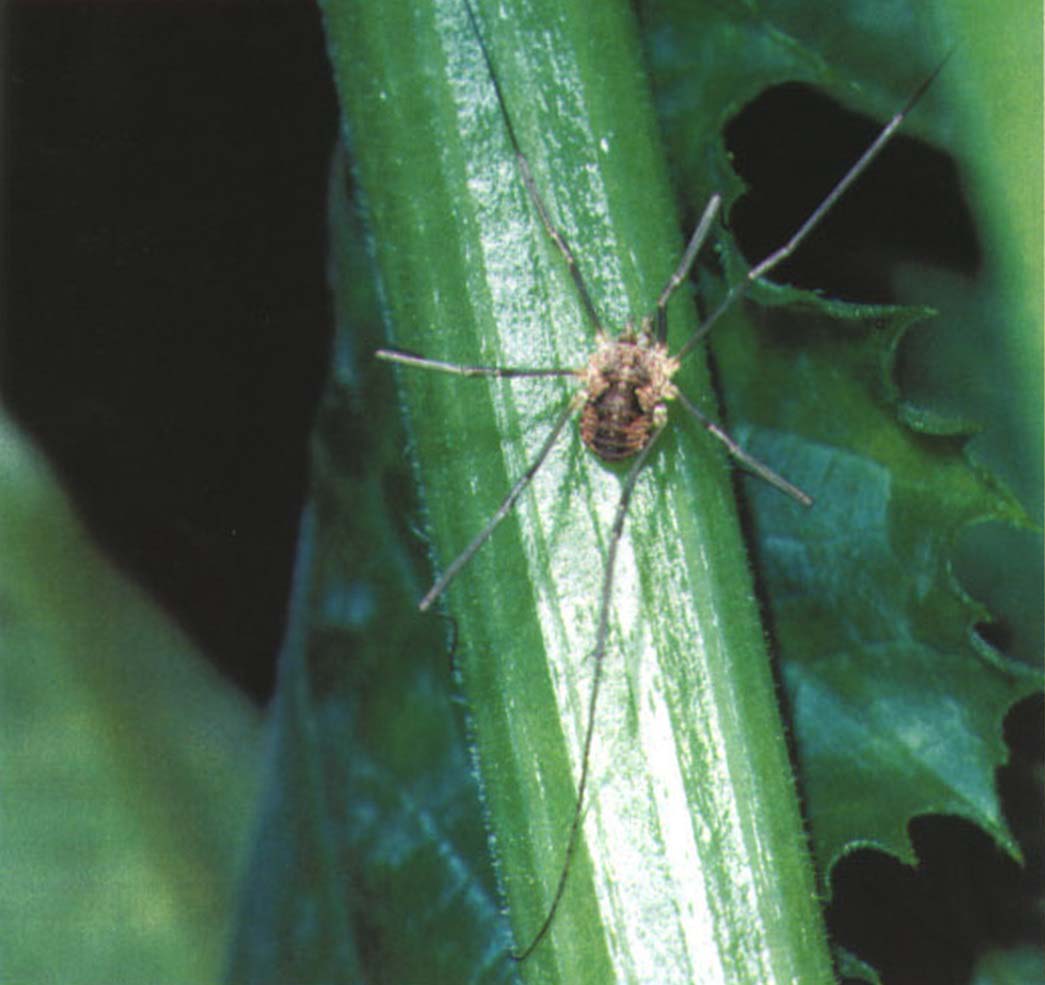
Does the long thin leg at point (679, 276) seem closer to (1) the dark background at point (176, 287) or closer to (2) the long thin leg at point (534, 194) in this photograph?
(2) the long thin leg at point (534, 194)

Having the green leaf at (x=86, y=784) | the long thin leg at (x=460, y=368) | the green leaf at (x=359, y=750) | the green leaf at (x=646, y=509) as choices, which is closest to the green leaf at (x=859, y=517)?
the green leaf at (x=646, y=509)

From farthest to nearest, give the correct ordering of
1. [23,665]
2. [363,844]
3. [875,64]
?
[23,665] → [363,844] → [875,64]

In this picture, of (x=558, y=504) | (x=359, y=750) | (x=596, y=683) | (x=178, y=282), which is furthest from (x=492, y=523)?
(x=178, y=282)

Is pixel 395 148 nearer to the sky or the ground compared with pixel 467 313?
nearer to the sky

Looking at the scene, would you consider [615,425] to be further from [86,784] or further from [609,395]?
[86,784]

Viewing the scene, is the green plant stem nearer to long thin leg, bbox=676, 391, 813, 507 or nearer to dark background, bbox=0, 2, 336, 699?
long thin leg, bbox=676, 391, 813, 507

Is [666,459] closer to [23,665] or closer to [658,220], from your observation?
[658,220]

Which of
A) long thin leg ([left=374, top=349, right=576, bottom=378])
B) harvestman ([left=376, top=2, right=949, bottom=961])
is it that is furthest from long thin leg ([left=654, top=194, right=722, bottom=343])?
long thin leg ([left=374, top=349, right=576, bottom=378])

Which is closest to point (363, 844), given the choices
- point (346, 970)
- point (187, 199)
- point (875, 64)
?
point (346, 970)
